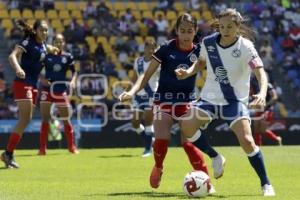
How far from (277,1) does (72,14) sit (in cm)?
856

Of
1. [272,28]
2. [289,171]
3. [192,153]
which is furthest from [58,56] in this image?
[272,28]

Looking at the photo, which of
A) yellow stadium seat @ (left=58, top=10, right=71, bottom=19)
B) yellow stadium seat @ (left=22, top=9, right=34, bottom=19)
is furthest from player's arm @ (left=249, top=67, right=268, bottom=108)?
yellow stadium seat @ (left=58, top=10, right=71, bottom=19)

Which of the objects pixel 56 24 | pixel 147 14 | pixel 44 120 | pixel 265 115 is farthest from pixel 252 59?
pixel 147 14

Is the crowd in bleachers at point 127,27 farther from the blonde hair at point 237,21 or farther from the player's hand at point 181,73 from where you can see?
the player's hand at point 181,73

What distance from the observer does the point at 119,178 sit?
1116 cm

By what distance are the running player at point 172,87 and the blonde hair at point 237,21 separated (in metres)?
0.27

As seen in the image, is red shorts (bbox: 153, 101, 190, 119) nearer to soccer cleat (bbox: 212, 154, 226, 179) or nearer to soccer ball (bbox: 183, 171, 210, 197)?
soccer cleat (bbox: 212, 154, 226, 179)

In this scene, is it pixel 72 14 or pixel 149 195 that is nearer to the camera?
pixel 149 195

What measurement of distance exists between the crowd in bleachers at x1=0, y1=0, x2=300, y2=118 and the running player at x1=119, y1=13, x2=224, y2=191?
14504 mm

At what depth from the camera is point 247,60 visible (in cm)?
884

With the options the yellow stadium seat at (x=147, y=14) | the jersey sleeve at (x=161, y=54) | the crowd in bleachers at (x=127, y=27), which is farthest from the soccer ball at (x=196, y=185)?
the yellow stadium seat at (x=147, y=14)

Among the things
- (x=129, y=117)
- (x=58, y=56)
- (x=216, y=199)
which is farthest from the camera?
(x=129, y=117)

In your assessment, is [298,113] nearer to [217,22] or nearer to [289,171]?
[289,171]

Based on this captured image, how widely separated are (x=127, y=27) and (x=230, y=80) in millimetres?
19774
